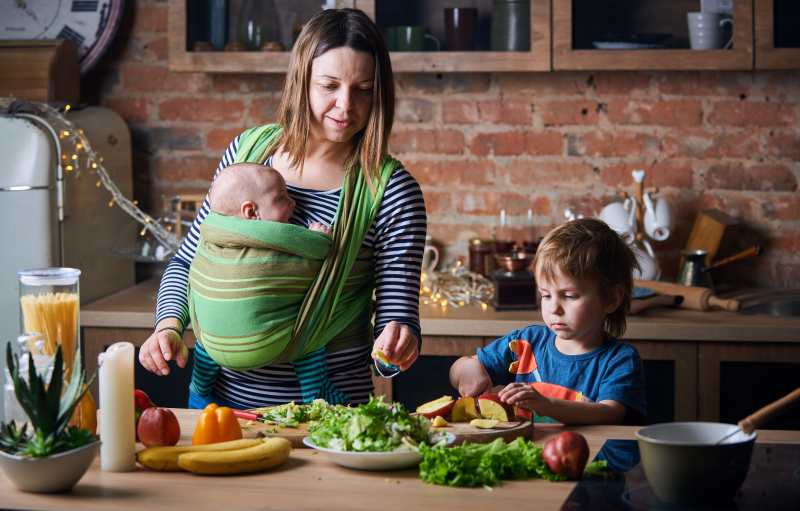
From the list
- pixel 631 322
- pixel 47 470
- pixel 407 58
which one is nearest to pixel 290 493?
pixel 47 470

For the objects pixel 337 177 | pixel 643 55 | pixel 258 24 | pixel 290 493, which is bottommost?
pixel 290 493

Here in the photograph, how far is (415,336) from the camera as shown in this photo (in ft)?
6.70

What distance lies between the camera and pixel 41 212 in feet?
9.85

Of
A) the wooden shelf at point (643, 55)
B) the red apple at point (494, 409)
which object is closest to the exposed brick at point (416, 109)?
the wooden shelf at point (643, 55)

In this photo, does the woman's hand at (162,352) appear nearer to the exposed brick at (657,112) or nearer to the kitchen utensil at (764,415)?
the kitchen utensil at (764,415)

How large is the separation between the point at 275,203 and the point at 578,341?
2.14 feet

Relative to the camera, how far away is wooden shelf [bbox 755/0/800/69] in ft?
9.96

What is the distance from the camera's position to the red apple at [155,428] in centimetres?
172

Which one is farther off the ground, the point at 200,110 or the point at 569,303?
the point at 200,110

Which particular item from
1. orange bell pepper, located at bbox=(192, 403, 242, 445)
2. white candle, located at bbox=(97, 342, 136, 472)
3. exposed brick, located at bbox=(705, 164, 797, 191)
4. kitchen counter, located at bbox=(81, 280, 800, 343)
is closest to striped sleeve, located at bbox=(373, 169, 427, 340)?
orange bell pepper, located at bbox=(192, 403, 242, 445)

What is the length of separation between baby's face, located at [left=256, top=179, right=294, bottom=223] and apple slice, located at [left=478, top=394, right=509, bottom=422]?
51 centimetres

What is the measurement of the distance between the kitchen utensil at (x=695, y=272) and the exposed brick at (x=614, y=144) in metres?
0.40

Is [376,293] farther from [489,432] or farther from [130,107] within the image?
[130,107]

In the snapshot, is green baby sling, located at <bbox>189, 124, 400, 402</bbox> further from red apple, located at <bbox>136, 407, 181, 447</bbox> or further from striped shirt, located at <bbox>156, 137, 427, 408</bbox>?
red apple, located at <bbox>136, 407, 181, 447</bbox>
